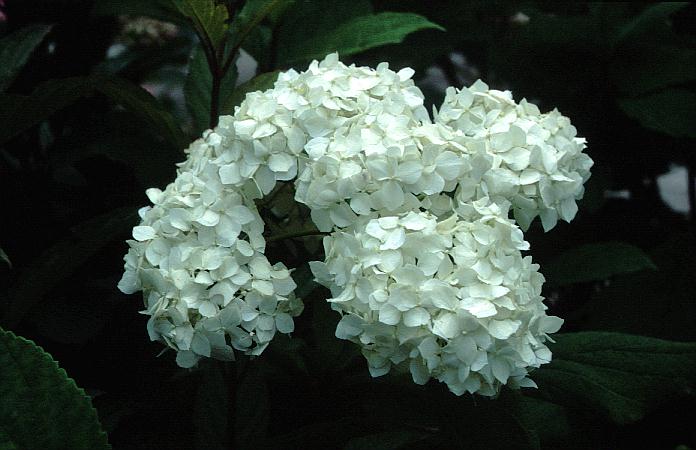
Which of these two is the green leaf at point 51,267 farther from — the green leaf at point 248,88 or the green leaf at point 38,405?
the green leaf at point 38,405

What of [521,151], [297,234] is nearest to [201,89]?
[297,234]

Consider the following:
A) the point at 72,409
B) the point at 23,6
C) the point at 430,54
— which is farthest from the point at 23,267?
the point at 430,54

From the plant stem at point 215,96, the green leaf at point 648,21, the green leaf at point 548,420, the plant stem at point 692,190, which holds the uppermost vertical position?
the plant stem at point 215,96

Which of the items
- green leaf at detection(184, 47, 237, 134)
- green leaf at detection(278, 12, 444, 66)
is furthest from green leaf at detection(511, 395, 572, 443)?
green leaf at detection(184, 47, 237, 134)

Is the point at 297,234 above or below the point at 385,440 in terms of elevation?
above

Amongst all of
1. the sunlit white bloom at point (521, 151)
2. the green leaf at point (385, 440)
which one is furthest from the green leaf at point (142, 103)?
the green leaf at point (385, 440)

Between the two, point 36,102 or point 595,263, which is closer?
point 36,102

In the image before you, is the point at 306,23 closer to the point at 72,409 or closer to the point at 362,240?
the point at 362,240

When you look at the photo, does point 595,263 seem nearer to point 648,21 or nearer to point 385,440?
point 648,21
